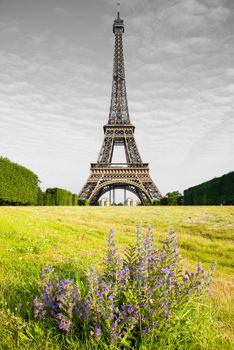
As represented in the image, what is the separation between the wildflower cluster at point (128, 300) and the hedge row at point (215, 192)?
26695 mm

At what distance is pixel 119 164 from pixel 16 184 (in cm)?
2345

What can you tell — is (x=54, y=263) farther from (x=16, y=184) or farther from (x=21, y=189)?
(x=21, y=189)

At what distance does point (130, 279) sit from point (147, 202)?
4361 centimetres

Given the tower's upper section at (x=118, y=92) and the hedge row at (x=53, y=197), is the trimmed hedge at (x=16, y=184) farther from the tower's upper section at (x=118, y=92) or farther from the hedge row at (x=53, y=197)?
the tower's upper section at (x=118, y=92)

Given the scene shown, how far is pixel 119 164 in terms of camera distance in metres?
46.2

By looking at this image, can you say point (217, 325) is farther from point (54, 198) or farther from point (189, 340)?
point (54, 198)

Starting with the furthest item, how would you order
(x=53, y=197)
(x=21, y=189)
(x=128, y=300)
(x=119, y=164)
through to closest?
(x=119, y=164) → (x=53, y=197) → (x=21, y=189) → (x=128, y=300)

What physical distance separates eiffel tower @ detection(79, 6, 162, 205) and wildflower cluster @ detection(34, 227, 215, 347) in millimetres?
39147

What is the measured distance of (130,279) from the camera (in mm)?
2324

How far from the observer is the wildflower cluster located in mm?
1904

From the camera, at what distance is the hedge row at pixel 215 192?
27.6 meters

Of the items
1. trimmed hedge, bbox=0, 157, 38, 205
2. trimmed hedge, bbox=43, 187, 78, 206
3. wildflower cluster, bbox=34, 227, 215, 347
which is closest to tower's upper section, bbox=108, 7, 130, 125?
trimmed hedge, bbox=43, 187, 78, 206

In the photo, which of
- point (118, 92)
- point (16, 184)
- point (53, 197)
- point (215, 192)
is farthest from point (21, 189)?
point (118, 92)

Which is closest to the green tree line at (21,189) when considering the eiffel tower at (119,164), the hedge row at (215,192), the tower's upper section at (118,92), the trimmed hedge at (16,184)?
the trimmed hedge at (16,184)
